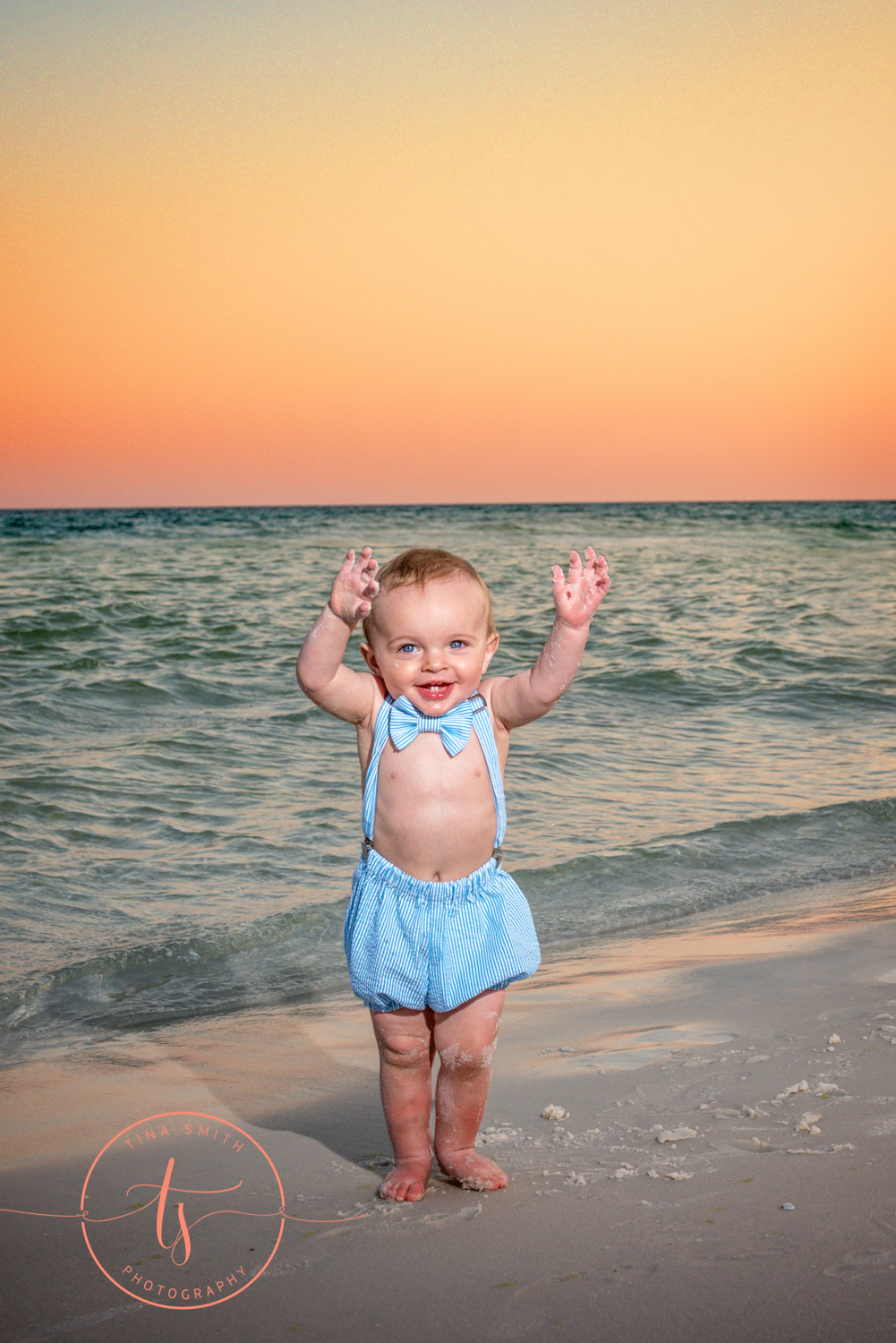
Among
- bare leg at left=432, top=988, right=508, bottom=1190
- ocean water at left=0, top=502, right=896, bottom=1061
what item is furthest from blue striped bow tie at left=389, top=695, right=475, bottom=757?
ocean water at left=0, top=502, right=896, bottom=1061

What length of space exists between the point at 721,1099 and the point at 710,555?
1028 inches

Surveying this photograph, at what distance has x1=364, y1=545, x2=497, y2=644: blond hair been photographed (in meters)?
2.41

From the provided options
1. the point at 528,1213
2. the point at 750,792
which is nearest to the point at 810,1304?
the point at 528,1213

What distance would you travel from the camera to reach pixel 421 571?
2.41m

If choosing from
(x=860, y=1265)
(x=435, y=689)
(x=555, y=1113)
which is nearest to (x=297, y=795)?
(x=555, y=1113)

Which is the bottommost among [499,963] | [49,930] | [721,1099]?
[49,930]

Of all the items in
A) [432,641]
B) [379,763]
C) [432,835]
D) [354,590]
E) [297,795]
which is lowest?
[297,795]

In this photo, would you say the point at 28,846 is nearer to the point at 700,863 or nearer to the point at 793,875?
the point at 700,863

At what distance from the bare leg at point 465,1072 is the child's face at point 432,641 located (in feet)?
2.22

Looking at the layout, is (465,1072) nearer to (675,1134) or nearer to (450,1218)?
(450,1218)

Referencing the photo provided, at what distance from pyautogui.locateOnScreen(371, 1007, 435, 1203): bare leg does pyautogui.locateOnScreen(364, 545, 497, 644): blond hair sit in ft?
2.87

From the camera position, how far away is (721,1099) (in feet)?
8.46

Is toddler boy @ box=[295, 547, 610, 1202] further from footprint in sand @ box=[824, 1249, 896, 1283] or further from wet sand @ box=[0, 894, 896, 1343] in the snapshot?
footprint in sand @ box=[824, 1249, 896, 1283]

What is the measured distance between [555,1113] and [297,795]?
12.7ft
